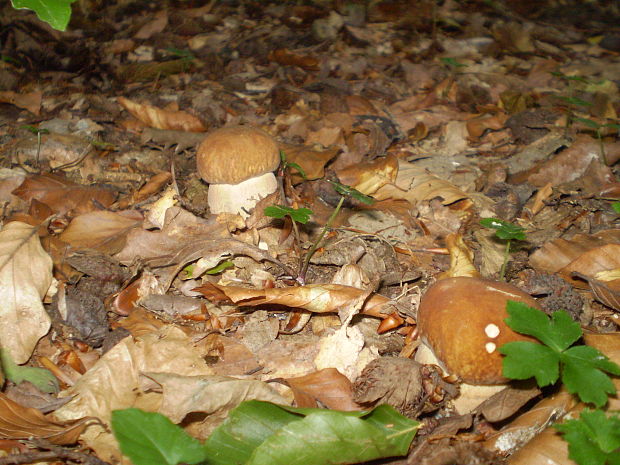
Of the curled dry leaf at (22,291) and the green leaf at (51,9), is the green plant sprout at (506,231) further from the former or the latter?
the curled dry leaf at (22,291)

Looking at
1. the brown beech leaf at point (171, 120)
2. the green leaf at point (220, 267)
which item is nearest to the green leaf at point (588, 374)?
the green leaf at point (220, 267)

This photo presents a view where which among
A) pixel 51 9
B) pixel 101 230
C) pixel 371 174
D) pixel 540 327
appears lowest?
pixel 371 174

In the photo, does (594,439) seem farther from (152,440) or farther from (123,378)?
(123,378)

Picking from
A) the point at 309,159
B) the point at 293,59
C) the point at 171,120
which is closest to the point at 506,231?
the point at 309,159

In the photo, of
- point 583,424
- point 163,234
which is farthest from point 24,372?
point 583,424

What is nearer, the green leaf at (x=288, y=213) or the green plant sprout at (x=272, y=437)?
the green plant sprout at (x=272, y=437)

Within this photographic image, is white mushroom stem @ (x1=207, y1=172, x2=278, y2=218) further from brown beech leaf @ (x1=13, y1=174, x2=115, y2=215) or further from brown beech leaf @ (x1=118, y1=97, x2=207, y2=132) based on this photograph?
brown beech leaf @ (x1=118, y1=97, x2=207, y2=132)
